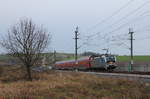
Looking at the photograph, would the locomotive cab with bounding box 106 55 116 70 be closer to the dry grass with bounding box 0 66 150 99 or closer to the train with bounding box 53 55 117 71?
the train with bounding box 53 55 117 71

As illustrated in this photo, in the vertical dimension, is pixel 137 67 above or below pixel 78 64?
below

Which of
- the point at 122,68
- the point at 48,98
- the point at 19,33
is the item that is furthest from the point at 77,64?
the point at 48,98

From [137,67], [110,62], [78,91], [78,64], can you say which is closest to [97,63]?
[110,62]

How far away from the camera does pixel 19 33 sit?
3025 centimetres

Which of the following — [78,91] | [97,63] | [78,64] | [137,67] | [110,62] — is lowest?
[137,67]

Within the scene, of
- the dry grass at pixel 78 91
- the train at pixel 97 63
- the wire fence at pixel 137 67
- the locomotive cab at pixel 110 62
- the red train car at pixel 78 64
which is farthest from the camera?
the red train car at pixel 78 64

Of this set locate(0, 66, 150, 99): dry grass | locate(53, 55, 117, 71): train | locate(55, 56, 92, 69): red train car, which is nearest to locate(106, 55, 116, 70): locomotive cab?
locate(53, 55, 117, 71): train

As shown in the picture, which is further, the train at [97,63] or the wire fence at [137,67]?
the wire fence at [137,67]

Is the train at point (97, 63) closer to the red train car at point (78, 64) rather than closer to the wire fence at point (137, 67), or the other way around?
the red train car at point (78, 64)

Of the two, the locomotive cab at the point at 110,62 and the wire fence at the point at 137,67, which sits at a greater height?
the locomotive cab at the point at 110,62

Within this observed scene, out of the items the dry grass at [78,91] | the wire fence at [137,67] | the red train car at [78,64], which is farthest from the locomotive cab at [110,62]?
the dry grass at [78,91]

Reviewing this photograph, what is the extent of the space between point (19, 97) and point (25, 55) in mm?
15949

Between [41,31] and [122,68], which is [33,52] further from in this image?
[122,68]

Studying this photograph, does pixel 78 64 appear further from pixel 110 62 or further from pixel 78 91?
pixel 78 91
